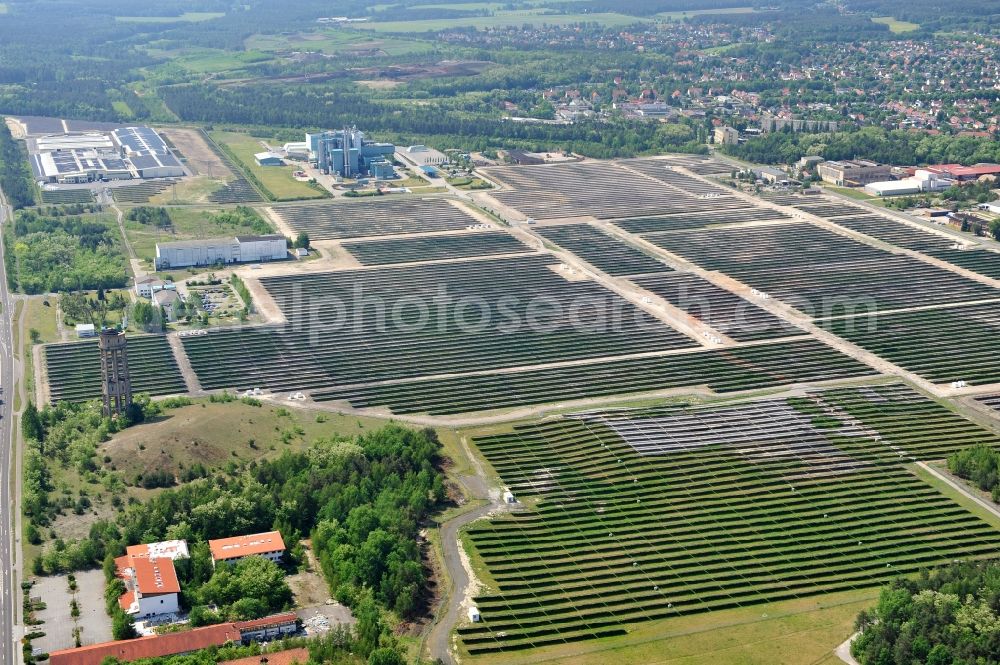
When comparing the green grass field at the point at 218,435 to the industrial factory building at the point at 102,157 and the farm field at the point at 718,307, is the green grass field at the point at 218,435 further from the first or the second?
the industrial factory building at the point at 102,157

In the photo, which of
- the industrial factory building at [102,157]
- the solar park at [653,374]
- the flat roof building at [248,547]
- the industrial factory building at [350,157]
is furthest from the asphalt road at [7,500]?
the industrial factory building at [350,157]

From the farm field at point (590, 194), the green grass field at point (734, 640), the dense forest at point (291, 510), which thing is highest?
the dense forest at point (291, 510)

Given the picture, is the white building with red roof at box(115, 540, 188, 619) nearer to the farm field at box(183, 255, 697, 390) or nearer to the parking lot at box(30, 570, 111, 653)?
the parking lot at box(30, 570, 111, 653)

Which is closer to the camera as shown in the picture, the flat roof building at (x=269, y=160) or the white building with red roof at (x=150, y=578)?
the white building with red roof at (x=150, y=578)

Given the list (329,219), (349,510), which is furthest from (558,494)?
(329,219)

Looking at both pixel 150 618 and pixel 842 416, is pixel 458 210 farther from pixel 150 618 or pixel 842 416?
pixel 150 618

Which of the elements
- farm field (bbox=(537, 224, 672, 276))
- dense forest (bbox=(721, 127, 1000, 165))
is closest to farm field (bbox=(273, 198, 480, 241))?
farm field (bbox=(537, 224, 672, 276))
